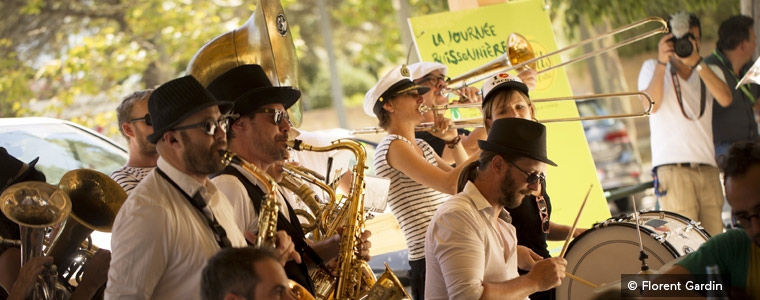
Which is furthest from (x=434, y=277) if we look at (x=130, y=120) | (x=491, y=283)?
(x=130, y=120)

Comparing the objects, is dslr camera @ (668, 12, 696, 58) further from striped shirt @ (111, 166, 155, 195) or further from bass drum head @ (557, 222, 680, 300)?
striped shirt @ (111, 166, 155, 195)

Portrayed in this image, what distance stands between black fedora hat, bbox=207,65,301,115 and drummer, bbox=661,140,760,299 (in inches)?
70.0

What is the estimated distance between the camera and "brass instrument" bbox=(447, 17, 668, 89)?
647 cm

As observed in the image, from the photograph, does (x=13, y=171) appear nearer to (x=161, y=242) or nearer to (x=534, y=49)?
(x=161, y=242)

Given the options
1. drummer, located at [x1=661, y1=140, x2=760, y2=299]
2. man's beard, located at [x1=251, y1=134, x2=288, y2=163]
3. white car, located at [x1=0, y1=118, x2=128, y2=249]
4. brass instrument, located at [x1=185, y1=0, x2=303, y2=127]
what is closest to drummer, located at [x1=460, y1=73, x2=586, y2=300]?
brass instrument, located at [x1=185, y1=0, x2=303, y2=127]

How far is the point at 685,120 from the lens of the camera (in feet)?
24.5

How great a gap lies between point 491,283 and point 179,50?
1054cm

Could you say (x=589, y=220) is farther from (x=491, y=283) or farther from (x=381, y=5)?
A: (x=381, y=5)

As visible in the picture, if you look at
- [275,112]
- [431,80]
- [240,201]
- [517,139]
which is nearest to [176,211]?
[240,201]

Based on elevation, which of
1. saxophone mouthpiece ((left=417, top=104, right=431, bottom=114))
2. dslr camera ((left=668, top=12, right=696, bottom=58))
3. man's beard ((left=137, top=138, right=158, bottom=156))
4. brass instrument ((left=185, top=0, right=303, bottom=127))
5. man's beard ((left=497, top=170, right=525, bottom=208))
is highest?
brass instrument ((left=185, top=0, right=303, bottom=127))

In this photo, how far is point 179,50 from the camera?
14.0 metres

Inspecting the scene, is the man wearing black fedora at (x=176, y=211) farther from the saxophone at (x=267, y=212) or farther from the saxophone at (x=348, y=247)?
the saxophone at (x=348, y=247)

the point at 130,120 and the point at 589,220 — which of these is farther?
the point at 589,220

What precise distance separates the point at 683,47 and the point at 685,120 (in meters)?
0.53
